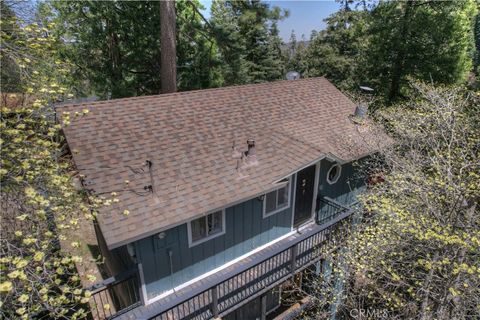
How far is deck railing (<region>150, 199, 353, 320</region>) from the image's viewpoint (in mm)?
6492

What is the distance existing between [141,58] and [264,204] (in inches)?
506

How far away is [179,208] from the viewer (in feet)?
20.6

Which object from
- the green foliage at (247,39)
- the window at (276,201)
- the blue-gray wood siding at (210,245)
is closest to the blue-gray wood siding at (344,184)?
the blue-gray wood siding at (210,245)

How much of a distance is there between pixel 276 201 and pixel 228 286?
9.28ft

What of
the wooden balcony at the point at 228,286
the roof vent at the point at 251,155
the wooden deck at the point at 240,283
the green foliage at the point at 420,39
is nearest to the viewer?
the wooden balcony at the point at 228,286

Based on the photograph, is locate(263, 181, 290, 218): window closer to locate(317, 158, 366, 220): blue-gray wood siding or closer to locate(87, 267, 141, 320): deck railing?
locate(317, 158, 366, 220): blue-gray wood siding

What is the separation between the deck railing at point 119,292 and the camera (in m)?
5.74

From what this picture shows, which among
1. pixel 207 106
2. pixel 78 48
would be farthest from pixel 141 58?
pixel 207 106

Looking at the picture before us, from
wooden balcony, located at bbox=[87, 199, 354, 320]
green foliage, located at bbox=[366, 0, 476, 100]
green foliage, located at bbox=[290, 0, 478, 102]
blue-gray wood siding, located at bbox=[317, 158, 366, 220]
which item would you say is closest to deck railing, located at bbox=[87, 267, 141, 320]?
wooden balcony, located at bbox=[87, 199, 354, 320]

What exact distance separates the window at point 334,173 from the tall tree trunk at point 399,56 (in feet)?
43.7

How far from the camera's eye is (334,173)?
10070 millimetres

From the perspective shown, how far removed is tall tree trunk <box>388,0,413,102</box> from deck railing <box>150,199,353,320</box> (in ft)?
48.2

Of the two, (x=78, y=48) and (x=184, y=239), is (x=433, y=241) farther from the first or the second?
(x=78, y=48)

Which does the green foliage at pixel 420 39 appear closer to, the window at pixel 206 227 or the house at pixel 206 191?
the house at pixel 206 191
